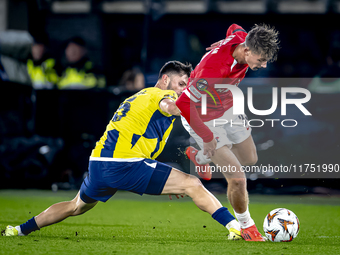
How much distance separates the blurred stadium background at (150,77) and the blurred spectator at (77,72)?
0.84 feet

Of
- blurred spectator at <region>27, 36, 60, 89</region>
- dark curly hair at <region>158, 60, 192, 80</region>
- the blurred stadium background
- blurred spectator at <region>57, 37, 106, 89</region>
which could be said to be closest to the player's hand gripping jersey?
dark curly hair at <region>158, 60, 192, 80</region>

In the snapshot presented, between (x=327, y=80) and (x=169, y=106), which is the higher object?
(x=169, y=106)

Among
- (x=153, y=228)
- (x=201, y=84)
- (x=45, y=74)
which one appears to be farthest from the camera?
(x=45, y=74)

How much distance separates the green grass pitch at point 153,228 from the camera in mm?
3619

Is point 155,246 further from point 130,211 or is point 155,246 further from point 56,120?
point 56,120

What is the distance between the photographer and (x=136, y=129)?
3844mm

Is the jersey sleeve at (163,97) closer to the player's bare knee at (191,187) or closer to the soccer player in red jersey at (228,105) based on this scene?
the soccer player in red jersey at (228,105)

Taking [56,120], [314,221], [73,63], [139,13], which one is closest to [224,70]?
[314,221]

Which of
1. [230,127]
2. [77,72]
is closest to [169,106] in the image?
[230,127]

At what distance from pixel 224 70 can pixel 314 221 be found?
2.50 metres

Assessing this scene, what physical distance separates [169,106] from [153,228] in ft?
5.98

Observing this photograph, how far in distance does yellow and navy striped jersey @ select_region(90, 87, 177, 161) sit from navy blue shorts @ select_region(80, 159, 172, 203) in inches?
2.4

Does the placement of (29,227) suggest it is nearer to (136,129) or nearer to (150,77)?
(136,129)

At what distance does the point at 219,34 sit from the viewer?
1076cm
